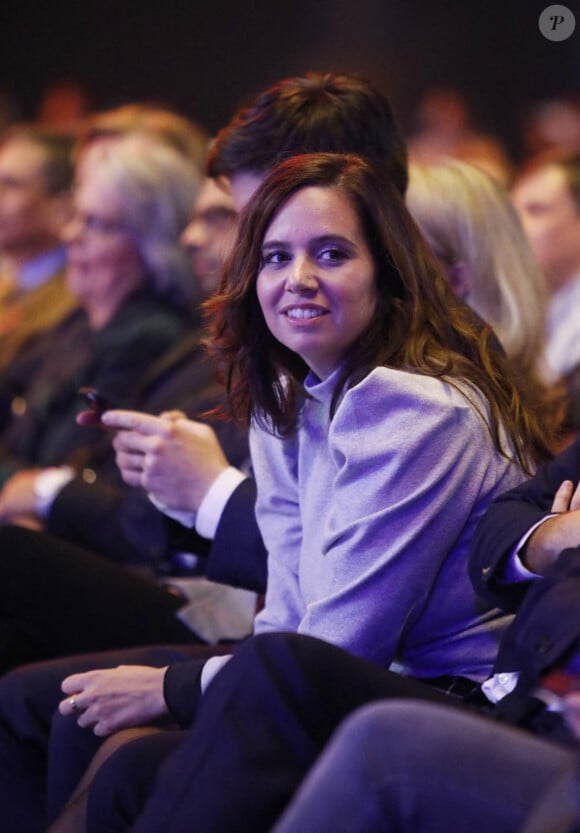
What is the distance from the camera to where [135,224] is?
3207mm

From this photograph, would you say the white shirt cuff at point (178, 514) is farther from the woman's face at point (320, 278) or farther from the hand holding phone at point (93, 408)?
the woman's face at point (320, 278)

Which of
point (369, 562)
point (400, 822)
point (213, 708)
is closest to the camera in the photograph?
point (400, 822)

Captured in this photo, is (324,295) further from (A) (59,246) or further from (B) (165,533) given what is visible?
(A) (59,246)

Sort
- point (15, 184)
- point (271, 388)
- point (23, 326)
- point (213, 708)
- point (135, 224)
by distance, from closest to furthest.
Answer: point (213, 708) < point (271, 388) < point (135, 224) < point (23, 326) < point (15, 184)

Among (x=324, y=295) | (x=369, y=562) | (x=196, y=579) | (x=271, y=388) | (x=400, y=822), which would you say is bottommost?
(x=196, y=579)

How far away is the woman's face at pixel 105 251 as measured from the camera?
126 inches

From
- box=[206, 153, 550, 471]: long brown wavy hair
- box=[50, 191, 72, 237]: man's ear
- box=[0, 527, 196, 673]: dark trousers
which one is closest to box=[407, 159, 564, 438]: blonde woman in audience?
box=[206, 153, 550, 471]: long brown wavy hair

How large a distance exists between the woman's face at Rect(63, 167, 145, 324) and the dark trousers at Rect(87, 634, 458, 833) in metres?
1.93

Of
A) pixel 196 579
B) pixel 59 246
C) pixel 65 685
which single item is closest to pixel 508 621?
pixel 65 685

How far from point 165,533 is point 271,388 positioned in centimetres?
58

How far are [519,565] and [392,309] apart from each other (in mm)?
424

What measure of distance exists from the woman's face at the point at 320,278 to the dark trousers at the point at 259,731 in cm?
50

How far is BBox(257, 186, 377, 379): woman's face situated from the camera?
1720mm

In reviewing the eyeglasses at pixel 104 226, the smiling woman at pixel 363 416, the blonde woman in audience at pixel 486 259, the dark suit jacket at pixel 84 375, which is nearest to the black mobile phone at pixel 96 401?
the smiling woman at pixel 363 416
